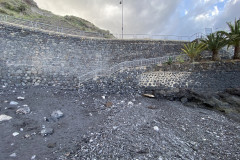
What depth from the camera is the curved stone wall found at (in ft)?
31.4

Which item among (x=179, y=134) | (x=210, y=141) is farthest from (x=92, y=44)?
(x=210, y=141)

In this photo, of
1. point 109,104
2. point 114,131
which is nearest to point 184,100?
point 109,104

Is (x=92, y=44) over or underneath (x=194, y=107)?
over

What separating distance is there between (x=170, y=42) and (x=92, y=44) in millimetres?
9892

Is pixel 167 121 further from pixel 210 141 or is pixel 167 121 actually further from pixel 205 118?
pixel 205 118

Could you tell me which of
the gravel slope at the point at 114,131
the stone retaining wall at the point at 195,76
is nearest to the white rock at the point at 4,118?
the gravel slope at the point at 114,131

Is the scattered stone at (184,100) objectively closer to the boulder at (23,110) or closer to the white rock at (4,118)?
the boulder at (23,110)

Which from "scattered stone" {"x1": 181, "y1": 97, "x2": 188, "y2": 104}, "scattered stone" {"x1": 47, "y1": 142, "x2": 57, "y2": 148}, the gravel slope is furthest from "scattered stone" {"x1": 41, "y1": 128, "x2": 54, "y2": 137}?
"scattered stone" {"x1": 181, "y1": 97, "x2": 188, "y2": 104}

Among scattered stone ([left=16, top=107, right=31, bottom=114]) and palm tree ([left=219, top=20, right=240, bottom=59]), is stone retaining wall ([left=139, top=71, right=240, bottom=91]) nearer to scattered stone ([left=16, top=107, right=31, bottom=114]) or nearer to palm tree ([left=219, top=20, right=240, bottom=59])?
palm tree ([left=219, top=20, right=240, bottom=59])

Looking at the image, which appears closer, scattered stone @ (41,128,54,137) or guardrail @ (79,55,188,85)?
scattered stone @ (41,128,54,137)

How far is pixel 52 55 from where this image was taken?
10969 mm

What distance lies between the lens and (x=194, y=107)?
344 inches

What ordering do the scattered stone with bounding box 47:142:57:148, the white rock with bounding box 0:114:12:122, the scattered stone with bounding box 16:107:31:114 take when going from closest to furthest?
the scattered stone with bounding box 47:142:57:148, the white rock with bounding box 0:114:12:122, the scattered stone with bounding box 16:107:31:114

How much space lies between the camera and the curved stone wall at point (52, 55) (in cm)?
956
